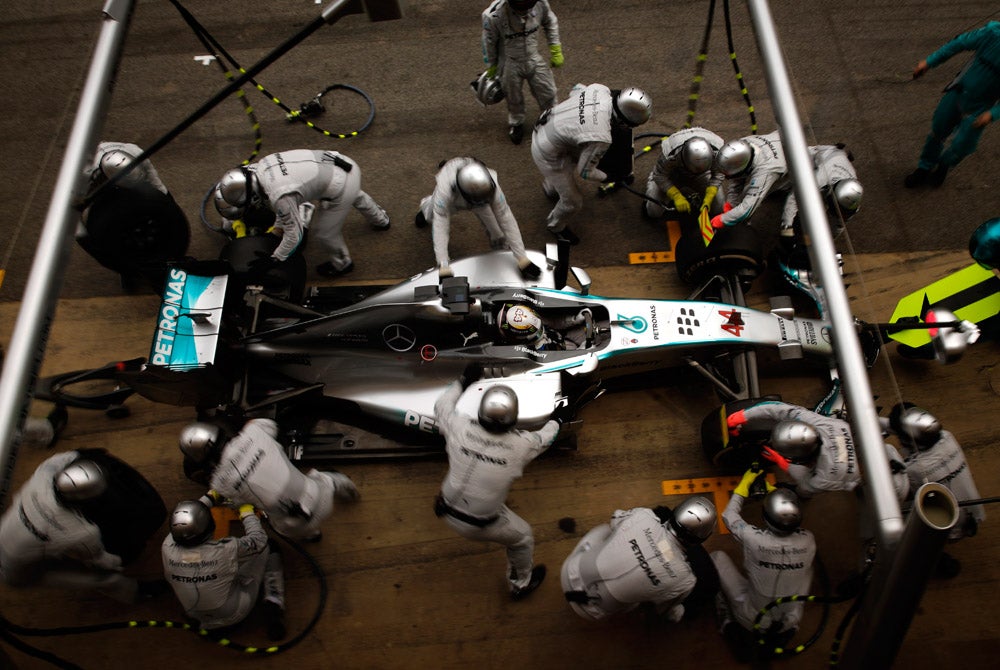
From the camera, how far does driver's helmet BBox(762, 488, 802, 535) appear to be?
3758 millimetres

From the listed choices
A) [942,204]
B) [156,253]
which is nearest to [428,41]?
[156,253]

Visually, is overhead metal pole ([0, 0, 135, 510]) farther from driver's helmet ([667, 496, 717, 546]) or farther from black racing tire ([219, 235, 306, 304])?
driver's helmet ([667, 496, 717, 546])

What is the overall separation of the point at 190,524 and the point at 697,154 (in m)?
4.35

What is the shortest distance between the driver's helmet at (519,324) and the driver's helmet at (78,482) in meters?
2.64

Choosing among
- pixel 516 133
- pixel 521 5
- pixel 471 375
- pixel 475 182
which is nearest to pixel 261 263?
pixel 475 182

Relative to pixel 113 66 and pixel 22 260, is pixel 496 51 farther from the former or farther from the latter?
pixel 22 260

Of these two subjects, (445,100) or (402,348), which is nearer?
(402,348)

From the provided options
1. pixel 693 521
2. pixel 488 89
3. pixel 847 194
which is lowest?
pixel 693 521

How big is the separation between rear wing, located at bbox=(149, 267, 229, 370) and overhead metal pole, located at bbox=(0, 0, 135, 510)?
1486mm

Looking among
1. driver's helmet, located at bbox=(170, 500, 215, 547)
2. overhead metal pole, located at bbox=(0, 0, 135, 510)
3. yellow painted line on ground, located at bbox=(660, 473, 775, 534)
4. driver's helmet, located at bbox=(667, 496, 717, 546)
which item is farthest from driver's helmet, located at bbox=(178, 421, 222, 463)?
yellow painted line on ground, located at bbox=(660, 473, 775, 534)

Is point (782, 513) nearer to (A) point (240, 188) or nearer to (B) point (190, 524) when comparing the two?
(B) point (190, 524)

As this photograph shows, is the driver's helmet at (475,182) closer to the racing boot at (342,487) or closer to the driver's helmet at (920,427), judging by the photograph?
the racing boot at (342,487)

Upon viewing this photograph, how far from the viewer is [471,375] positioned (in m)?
4.48

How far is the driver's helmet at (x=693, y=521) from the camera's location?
145 inches
